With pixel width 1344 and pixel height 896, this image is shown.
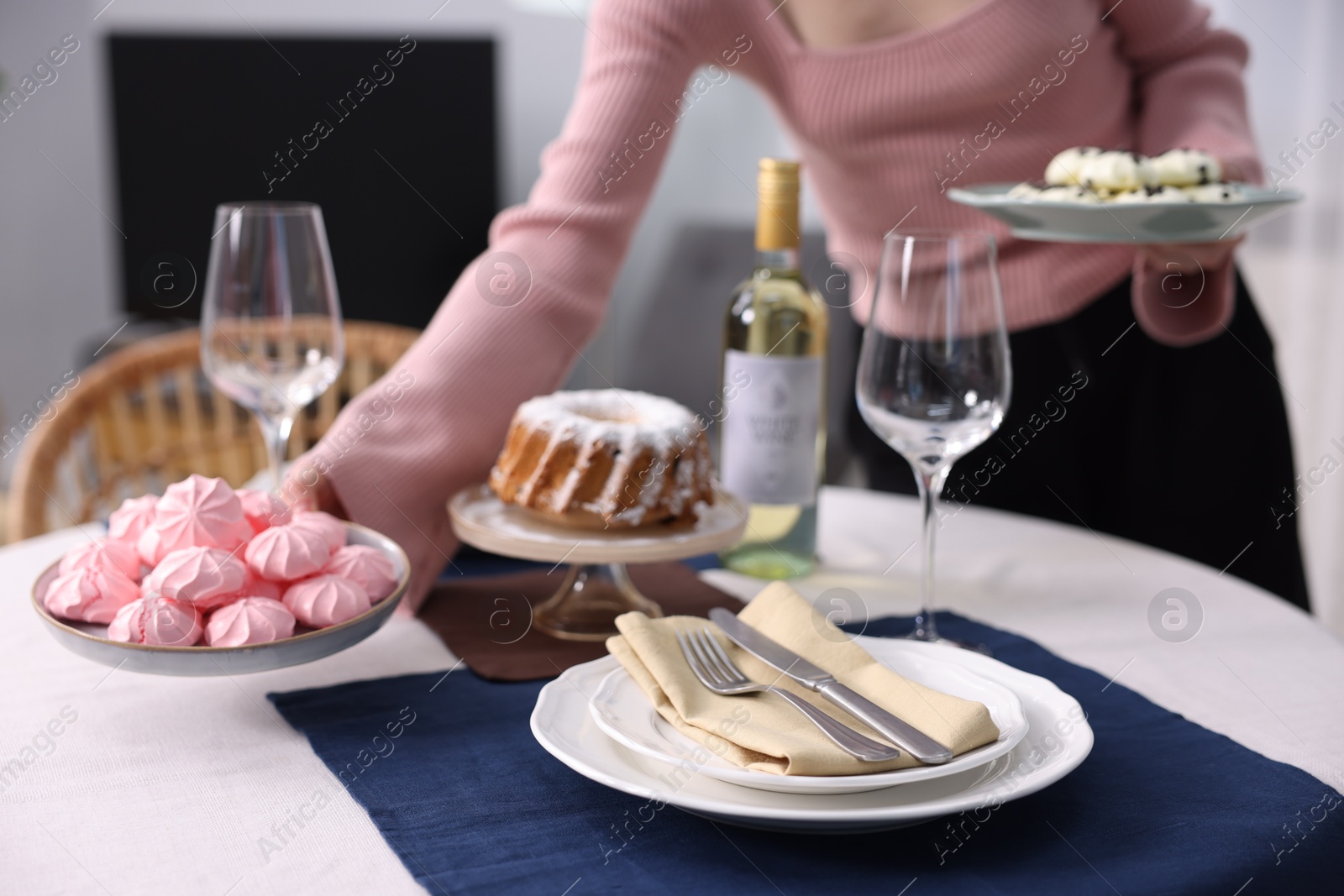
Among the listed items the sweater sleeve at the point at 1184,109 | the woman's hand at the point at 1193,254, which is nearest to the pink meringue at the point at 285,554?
the woman's hand at the point at 1193,254

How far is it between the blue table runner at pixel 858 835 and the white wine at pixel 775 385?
34cm

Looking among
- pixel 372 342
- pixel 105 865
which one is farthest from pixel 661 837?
pixel 372 342

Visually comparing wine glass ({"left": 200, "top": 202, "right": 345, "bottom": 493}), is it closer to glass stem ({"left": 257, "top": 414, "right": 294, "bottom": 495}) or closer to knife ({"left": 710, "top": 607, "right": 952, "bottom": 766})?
glass stem ({"left": 257, "top": 414, "right": 294, "bottom": 495})

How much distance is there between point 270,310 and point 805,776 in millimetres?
598

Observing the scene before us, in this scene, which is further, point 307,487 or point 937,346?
point 307,487

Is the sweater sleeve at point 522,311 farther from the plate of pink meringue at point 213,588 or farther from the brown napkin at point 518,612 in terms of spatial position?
the plate of pink meringue at point 213,588

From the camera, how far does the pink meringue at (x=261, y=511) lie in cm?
75

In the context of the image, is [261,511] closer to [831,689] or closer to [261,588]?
[261,588]

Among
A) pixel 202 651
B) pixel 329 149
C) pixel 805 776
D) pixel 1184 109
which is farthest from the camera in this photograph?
pixel 329 149

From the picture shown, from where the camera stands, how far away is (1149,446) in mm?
1374

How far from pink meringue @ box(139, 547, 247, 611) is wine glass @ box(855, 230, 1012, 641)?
1.34ft

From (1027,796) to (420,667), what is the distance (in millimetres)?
403

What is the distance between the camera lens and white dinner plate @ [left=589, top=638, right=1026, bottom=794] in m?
0.54

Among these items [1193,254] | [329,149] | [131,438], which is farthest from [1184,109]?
[329,149]
